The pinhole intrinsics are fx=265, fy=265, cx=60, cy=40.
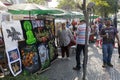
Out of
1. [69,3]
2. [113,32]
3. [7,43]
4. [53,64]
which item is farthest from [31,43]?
[69,3]

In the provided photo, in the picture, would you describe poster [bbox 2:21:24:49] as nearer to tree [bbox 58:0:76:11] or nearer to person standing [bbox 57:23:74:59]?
person standing [bbox 57:23:74:59]

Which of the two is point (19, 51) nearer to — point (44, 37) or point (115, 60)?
point (44, 37)

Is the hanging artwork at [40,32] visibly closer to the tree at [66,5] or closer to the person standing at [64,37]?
the person standing at [64,37]

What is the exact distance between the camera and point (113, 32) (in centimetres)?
990

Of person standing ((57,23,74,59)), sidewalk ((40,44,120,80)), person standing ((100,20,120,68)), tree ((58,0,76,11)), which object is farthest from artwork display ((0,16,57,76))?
tree ((58,0,76,11))

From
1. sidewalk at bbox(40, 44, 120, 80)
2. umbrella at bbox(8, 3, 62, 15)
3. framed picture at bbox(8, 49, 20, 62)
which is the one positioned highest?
umbrella at bbox(8, 3, 62, 15)

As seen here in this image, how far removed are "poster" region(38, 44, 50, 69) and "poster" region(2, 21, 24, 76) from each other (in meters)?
1.38

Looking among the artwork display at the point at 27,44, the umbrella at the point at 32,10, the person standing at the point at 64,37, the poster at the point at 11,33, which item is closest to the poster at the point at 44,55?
the artwork display at the point at 27,44

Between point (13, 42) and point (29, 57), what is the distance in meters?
0.99

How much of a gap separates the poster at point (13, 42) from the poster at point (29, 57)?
25 cm

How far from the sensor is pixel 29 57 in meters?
8.36

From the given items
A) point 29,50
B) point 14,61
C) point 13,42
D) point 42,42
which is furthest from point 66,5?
point 14,61

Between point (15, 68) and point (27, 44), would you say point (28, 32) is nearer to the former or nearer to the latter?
point (27, 44)

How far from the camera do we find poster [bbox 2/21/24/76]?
7.29 metres
